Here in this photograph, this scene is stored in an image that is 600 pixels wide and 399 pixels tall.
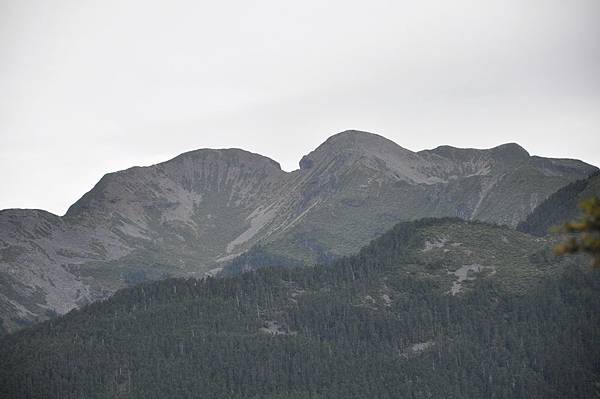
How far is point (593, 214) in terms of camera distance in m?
30.3

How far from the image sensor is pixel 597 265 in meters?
31.8

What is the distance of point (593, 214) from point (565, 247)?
1605mm

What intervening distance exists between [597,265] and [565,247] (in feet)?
6.60

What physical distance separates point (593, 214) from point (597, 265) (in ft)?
8.48

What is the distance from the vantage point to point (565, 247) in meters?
30.8
